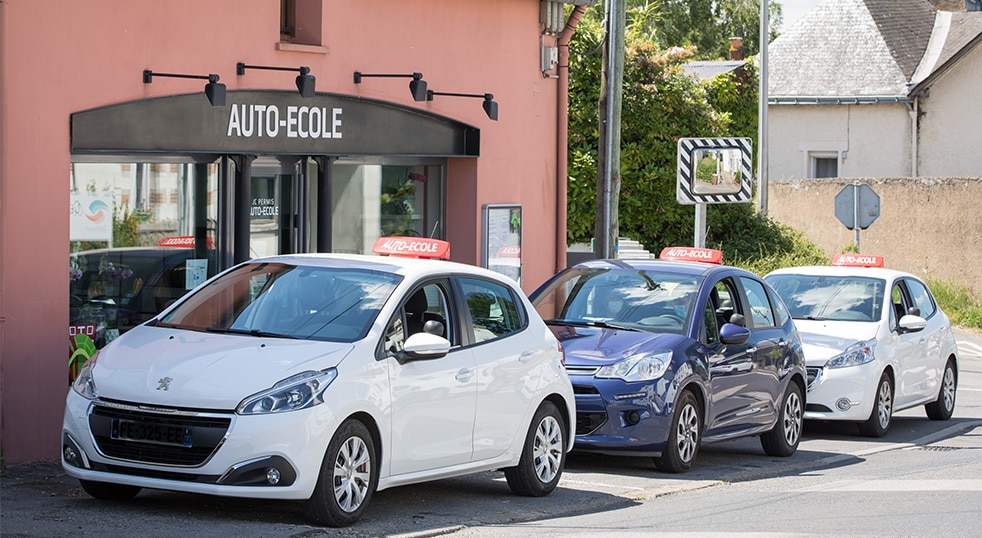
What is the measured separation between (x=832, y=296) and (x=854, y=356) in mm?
1208

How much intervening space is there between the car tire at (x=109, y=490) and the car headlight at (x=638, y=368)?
12.7 ft

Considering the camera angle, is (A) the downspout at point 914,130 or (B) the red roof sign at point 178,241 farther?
(A) the downspout at point 914,130

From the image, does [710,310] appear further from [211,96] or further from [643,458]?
[211,96]

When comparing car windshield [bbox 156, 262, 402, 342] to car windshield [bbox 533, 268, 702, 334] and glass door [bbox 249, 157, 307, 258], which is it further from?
glass door [bbox 249, 157, 307, 258]

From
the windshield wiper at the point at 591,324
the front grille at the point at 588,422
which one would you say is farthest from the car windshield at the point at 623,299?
the front grille at the point at 588,422

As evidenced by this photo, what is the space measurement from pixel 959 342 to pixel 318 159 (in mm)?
16893

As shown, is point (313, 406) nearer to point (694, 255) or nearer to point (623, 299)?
point (623, 299)

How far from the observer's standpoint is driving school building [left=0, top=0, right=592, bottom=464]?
10.7 m

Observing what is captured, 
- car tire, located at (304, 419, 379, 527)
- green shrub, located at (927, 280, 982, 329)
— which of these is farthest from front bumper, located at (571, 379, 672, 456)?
green shrub, located at (927, 280, 982, 329)

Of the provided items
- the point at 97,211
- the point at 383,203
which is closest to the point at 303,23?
the point at 383,203

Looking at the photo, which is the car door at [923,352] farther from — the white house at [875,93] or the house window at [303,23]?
the white house at [875,93]

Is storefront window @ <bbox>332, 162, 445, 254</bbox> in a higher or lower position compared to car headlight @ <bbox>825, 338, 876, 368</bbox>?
higher

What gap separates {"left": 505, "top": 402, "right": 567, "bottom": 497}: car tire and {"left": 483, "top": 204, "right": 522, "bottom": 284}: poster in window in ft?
20.1

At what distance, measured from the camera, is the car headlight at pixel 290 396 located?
7.71m
